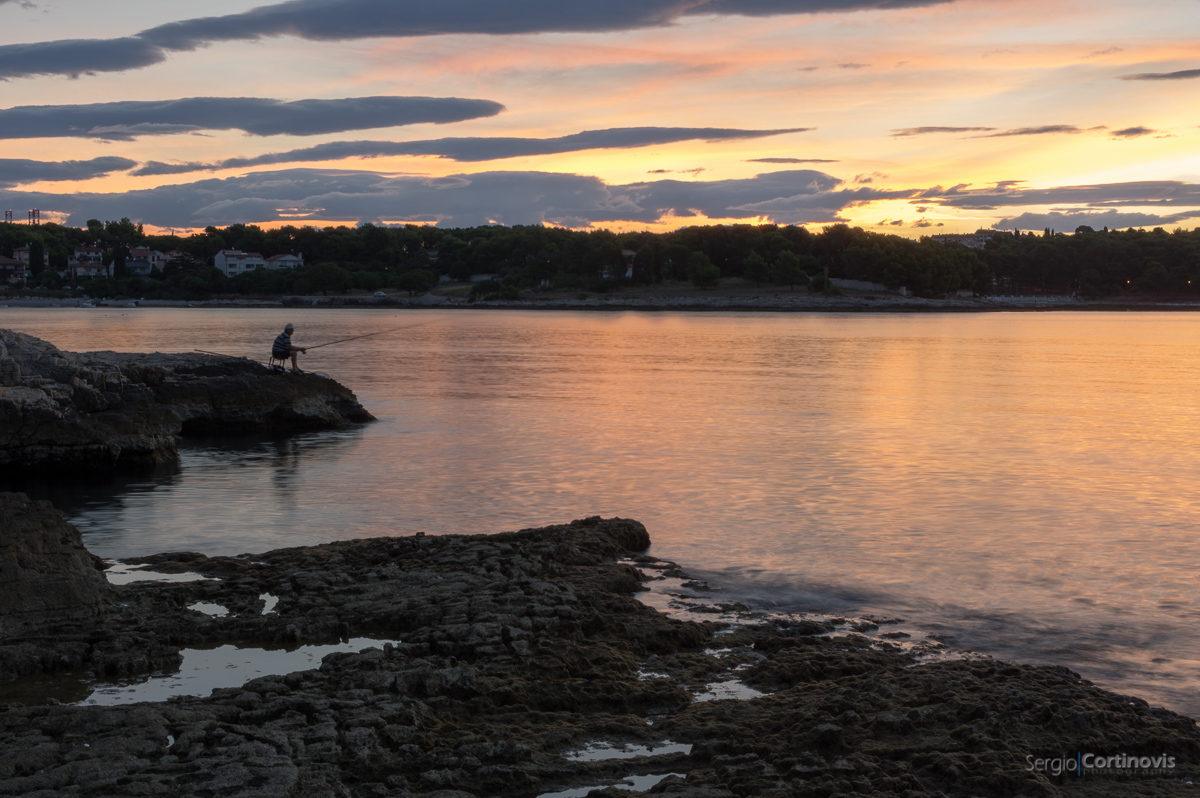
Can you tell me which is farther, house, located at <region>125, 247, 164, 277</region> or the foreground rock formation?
house, located at <region>125, 247, 164, 277</region>

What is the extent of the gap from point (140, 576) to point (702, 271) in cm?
13089

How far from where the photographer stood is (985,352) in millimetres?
50938

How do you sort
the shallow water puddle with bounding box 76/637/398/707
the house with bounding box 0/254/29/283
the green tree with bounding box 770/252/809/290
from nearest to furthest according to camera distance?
the shallow water puddle with bounding box 76/637/398/707, the green tree with bounding box 770/252/809/290, the house with bounding box 0/254/29/283

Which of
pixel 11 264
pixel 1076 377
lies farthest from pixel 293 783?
pixel 11 264

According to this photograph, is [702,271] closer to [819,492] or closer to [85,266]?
[85,266]

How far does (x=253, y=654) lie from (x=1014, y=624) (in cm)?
611

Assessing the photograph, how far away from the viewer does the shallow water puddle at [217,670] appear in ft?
21.4

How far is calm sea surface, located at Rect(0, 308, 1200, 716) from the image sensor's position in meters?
9.16

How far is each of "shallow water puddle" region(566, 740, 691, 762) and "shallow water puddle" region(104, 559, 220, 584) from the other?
15.8 feet

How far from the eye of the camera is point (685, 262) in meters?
145

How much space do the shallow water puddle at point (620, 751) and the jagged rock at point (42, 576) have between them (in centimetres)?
413

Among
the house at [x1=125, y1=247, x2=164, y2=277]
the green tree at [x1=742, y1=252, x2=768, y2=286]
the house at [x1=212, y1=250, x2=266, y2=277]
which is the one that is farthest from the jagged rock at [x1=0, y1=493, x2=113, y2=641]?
the house at [x1=125, y1=247, x2=164, y2=277]

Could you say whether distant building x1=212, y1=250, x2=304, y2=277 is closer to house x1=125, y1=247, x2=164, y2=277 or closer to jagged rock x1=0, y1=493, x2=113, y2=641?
house x1=125, y1=247, x2=164, y2=277

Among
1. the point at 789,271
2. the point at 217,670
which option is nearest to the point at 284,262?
the point at 789,271
